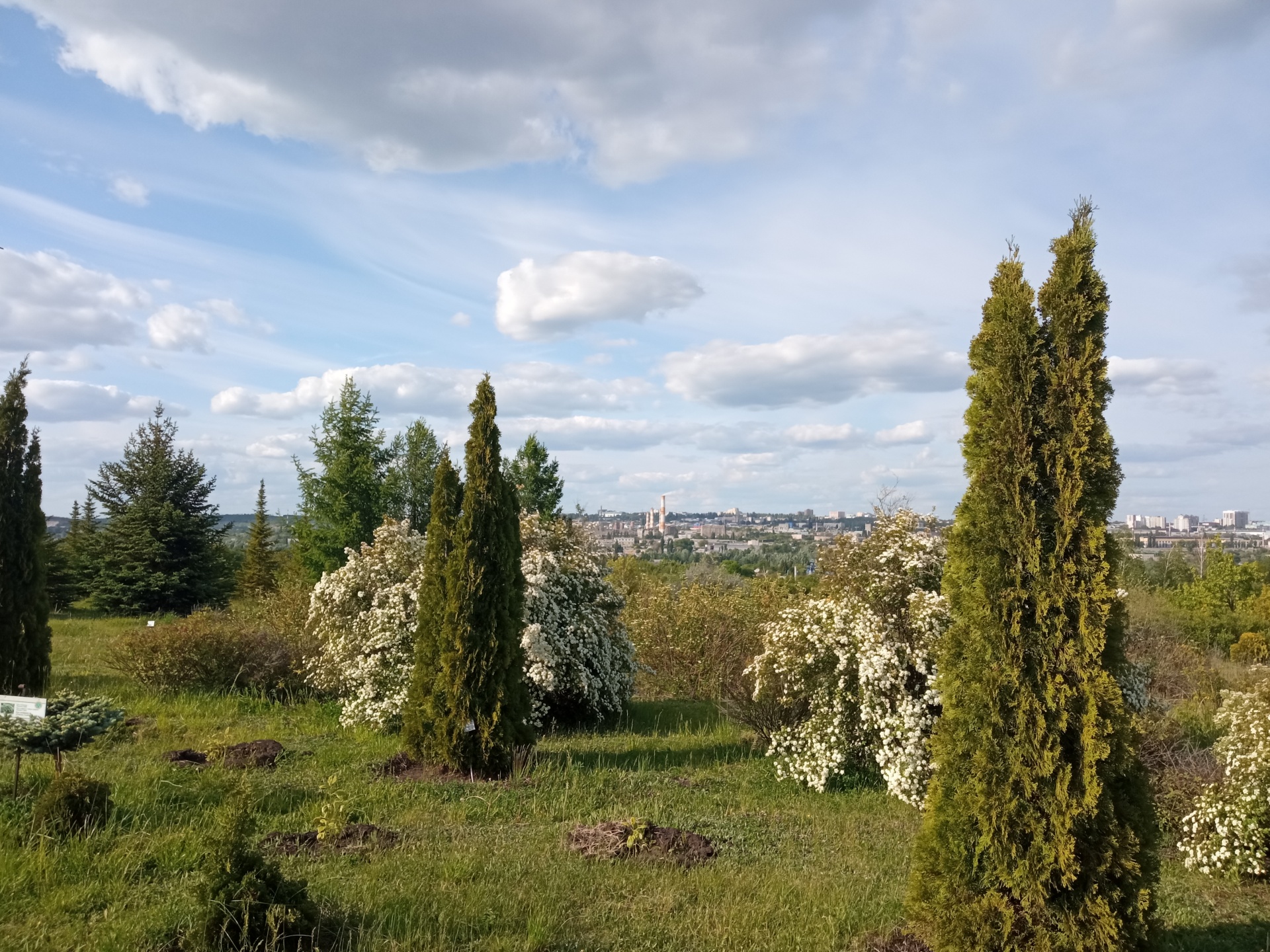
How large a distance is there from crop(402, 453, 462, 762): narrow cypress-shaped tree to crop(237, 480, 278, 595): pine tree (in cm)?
2014

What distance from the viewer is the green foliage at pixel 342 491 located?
26703mm

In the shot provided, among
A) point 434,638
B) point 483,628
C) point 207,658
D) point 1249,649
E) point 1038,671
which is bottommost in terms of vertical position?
point 1249,649

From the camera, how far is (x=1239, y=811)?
18.1 feet

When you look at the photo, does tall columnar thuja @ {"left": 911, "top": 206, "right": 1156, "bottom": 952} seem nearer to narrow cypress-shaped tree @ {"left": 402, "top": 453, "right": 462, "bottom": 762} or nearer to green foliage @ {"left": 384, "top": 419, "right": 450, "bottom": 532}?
narrow cypress-shaped tree @ {"left": 402, "top": 453, "right": 462, "bottom": 762}

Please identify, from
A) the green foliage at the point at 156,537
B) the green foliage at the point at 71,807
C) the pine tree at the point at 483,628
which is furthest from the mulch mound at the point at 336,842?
the green foliage at the point at 156,537

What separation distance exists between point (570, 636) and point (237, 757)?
4.33 meters

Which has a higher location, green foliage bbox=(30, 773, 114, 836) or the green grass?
green foliage bbox=(30, 773, 114, 836)

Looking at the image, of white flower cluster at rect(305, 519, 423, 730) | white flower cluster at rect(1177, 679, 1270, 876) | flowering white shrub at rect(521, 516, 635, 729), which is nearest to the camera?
white flower cluster at rect(1177, 679, 1270, 876)

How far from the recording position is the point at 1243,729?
5.99m

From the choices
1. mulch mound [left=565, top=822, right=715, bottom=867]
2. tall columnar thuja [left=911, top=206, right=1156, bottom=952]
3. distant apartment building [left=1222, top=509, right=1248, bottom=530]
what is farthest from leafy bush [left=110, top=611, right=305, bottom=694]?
distant apartment building [left=1222, top=509, right=1248, bottom=530]

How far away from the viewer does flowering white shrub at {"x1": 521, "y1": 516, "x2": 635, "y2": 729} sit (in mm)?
10273

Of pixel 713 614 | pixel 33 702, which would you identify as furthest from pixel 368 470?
pixel 33 702

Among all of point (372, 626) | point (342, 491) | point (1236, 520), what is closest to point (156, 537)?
point (342, 491)

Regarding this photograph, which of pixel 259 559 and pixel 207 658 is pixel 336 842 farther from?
pixel 259 559
